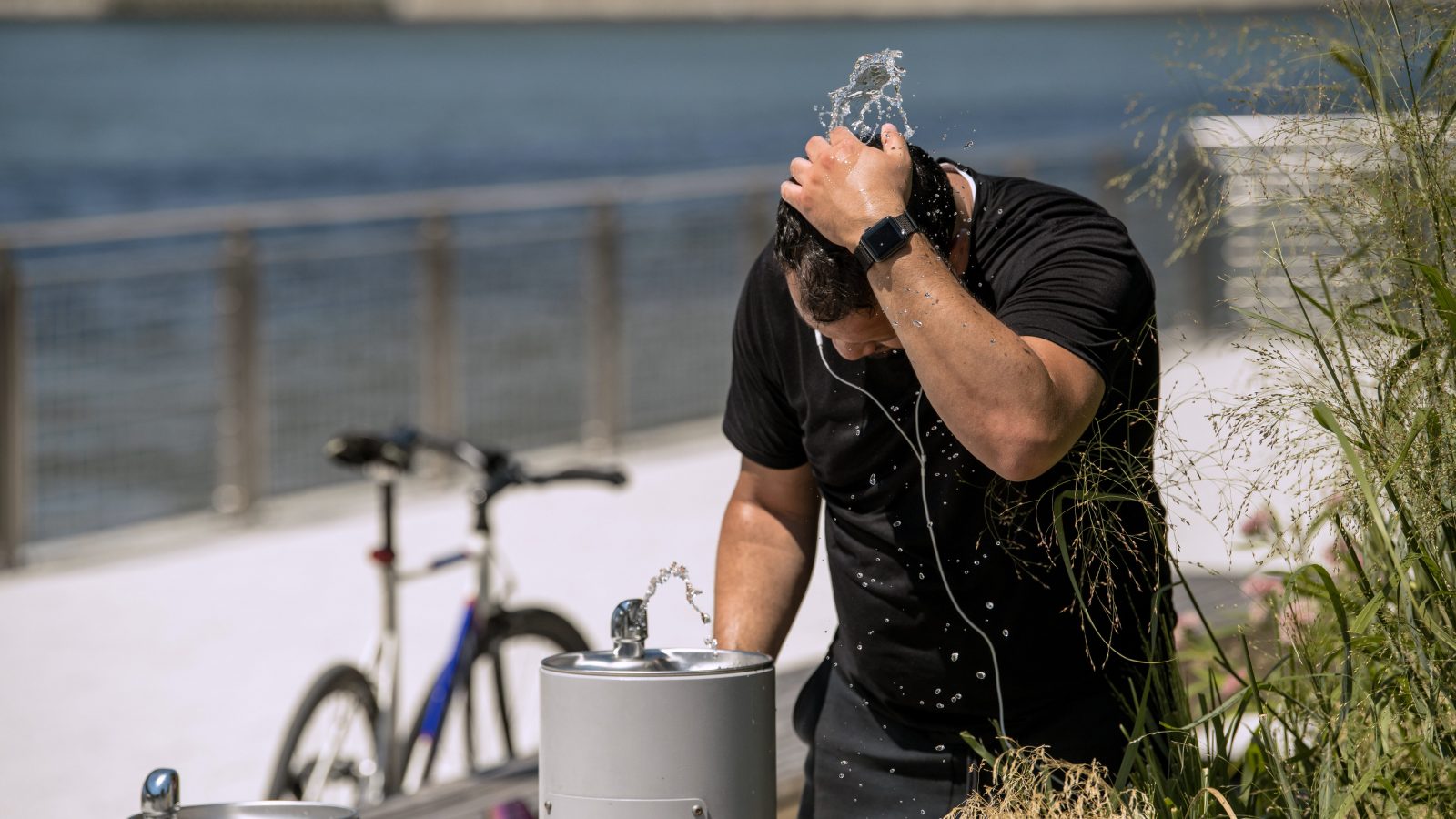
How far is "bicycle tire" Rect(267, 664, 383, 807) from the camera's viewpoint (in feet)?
14.3

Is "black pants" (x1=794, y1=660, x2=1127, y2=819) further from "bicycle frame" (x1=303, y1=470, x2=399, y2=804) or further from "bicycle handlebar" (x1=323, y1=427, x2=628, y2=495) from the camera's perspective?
"bicycle frame" (x1=303, y1=470, x2=399, y2=804)

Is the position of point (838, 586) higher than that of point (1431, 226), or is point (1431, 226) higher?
point (1431, 226)

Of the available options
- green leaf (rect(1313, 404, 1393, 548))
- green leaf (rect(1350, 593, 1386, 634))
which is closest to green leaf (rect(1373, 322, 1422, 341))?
green leaf (rect(1313, 404, 1393, 548))

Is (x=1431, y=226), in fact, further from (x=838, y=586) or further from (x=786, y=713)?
(x=786, y=713)

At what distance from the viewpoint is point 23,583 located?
24.0 ft

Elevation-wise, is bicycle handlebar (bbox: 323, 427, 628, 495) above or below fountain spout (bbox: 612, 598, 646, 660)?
above

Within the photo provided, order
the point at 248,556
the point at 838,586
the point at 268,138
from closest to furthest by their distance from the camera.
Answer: the point at 838,586
the point at 248,556
the point at 268,138

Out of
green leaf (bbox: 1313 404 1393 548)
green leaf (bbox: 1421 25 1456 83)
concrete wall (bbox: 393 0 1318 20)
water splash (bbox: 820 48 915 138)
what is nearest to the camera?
green leaf (bbox: 1313 404 1393 548)

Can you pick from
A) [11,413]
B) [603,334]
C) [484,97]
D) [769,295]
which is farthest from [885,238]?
[484,97]

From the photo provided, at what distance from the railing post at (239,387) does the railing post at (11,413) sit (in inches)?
38.5

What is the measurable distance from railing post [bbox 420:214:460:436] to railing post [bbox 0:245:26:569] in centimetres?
211

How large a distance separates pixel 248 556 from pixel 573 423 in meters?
2.54

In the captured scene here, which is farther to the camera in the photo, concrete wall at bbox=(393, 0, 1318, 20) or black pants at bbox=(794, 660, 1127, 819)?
concrete wall at bbox=(393, 0, 1318, 20)

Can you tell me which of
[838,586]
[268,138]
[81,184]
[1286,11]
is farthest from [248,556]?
[268,138]
